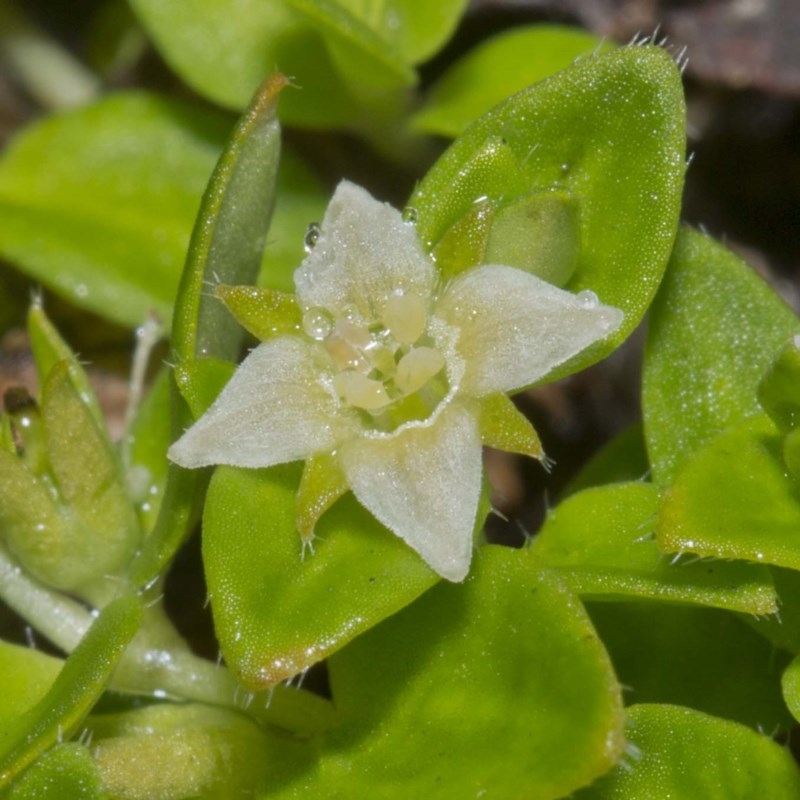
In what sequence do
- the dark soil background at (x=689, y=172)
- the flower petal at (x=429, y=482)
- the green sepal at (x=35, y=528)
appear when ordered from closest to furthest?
1. the flower petal at (x=429, y=482)
2. the green sepal at (x=35, y=528)
3. the dark soil background at (x=689, y=172)

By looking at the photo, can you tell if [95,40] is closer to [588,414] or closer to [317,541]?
[588,414]

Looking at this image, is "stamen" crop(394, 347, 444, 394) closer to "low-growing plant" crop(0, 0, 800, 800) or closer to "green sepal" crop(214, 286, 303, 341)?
"low-growing plant" crop(0, 0, 800, 800)

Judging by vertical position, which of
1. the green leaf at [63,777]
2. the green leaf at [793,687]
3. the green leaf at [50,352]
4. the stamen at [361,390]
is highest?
the stamen at [361,390]

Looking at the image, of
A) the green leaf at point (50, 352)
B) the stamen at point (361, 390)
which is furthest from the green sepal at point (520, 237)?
the green leaf at point (50, 352)

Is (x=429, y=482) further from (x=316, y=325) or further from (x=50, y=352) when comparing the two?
(x=50, y=352)

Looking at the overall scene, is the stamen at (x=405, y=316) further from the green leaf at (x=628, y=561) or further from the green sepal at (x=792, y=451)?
the green sepal at (x=792, y=451)

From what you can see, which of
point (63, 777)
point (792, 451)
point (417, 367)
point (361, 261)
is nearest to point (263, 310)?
point (361, 261)

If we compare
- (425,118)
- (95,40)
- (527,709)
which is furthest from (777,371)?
(95,40)
